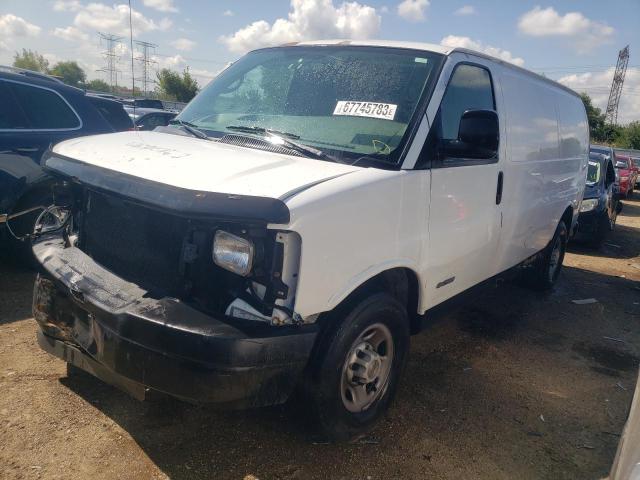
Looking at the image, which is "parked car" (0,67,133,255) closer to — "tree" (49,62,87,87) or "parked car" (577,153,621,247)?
"parked car" (577,153,621,247)

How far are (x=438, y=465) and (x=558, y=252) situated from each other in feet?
15.2

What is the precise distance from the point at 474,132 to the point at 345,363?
1570mm

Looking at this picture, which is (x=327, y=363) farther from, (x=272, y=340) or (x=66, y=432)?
(x=66, y=432)

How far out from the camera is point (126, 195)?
2.45 meters

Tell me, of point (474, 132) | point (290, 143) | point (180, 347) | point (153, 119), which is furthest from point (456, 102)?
point (153, 119)

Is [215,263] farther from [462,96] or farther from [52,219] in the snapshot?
[462,96]

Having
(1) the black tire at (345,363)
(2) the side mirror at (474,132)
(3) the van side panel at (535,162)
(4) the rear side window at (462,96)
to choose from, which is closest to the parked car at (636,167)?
(3) the van side panel at (535,162)

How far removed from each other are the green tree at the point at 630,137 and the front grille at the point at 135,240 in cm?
5938

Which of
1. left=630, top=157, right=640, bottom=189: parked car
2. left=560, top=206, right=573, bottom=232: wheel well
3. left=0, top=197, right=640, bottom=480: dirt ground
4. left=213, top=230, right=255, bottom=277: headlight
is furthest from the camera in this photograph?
left=630, top=157, right=640, bottom=189: parked car

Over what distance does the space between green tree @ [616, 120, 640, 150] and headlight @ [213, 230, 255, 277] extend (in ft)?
195

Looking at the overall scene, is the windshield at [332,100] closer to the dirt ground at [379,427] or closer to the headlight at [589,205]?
the dirt ground at [379,427]

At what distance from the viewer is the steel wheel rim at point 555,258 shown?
648 centimetres

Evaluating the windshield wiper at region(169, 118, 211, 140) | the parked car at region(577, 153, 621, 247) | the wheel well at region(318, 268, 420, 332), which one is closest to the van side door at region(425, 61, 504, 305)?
the wheel well at region(318, 268, 420, 332)

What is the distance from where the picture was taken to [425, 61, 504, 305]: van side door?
3.24m
